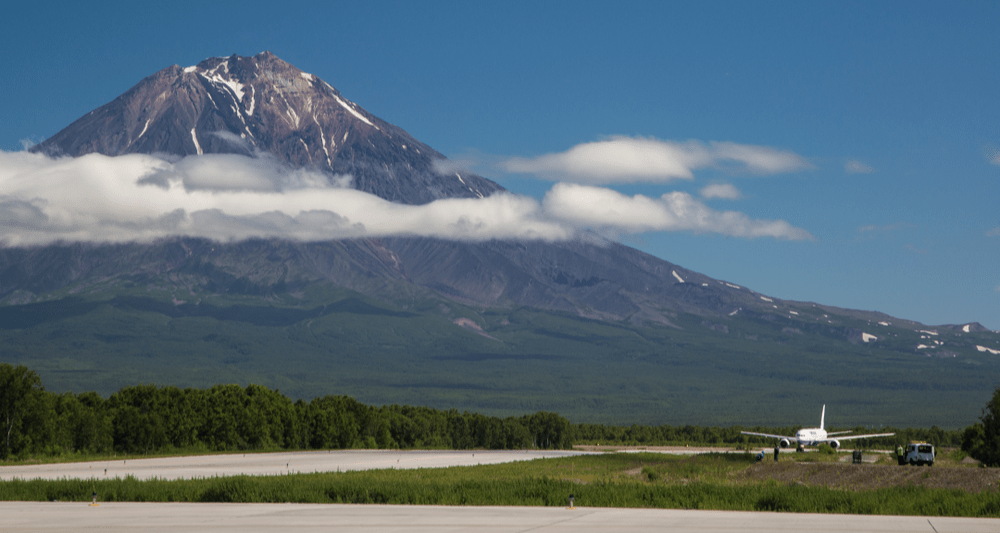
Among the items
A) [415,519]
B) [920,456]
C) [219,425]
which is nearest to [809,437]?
[920,456]

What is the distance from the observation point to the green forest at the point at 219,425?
8212 centimetres

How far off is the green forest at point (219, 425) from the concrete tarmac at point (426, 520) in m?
48.3

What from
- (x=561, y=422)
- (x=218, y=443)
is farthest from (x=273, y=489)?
(x=561, y=422)

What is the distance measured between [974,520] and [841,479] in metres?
23.5

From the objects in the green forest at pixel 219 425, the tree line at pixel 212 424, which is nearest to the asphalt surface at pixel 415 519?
the tree line at pixel 212 424

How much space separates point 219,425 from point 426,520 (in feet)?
241

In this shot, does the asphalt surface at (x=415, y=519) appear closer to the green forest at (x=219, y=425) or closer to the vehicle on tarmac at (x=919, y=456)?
the vehicle on tarmac at (x=919, y=456)

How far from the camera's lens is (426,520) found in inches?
1282

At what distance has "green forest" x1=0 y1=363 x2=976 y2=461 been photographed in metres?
82.1

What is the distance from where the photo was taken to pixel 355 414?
397 feet

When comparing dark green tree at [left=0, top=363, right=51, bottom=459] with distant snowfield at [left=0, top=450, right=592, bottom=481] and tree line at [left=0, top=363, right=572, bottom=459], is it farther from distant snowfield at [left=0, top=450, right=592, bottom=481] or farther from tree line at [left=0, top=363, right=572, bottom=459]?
distant snowfield at [left=0, top=450, right=592, bottom=481]

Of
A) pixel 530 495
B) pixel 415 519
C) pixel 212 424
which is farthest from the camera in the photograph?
pixel 212 424

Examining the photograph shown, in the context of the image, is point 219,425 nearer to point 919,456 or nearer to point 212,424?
point 212,424

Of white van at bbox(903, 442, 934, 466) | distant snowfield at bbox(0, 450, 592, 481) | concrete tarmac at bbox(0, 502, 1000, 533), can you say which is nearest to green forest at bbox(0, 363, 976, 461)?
distant snowfield at bbox(0, 450, 592, 481)
